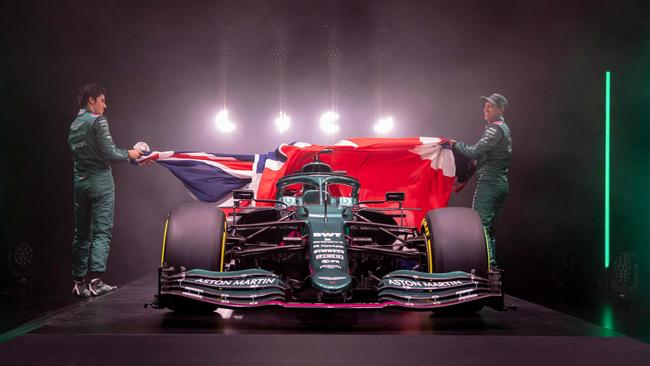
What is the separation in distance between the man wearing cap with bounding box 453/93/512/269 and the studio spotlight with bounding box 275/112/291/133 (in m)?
2.15

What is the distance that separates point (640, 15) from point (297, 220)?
5.09 m

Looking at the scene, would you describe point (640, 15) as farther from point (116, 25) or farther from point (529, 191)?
point (116, 25)

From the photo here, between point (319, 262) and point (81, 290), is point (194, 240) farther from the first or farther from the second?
point (81, 290)

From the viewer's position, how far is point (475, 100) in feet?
24.8

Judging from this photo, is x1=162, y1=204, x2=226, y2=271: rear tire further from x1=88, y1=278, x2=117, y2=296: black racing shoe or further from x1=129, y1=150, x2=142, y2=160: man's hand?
x1=129, y1=150, x2=142, y2=160: man's hand

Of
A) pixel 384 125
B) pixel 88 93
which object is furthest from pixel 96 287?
pixel 384 125

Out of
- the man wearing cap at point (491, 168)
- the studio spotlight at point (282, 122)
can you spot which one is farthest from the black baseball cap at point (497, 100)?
the studio spotlight at point (282, 122)

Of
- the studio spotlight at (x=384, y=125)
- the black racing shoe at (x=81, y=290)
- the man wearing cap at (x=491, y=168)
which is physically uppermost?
the studio spotlight at (x=384, y=125)

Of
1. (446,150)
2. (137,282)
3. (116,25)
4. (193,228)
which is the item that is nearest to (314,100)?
(446,150)

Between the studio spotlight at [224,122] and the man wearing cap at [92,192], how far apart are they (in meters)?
1.60

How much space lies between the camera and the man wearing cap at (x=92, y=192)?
565cm

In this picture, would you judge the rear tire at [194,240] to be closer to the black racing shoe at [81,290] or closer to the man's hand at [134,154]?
the black racing shoe at [81,290]

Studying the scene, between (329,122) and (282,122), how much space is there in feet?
2.01

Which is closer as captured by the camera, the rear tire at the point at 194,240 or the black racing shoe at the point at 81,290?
the rear tire at the point at 194,240
